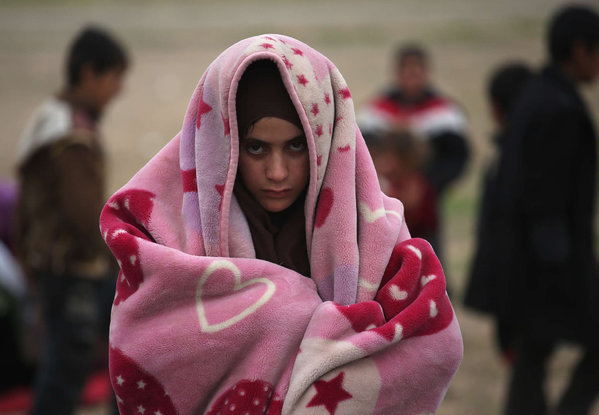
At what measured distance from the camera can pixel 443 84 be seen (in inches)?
535

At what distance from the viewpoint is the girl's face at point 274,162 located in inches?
75.2

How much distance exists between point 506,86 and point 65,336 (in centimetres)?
250

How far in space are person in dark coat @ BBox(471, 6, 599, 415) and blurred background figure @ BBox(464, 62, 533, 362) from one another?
11 mm

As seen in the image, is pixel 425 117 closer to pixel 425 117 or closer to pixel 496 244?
pixel 425 117

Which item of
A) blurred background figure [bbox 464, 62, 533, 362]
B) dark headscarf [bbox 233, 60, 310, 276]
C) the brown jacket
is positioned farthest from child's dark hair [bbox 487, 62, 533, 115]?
dark headscarf [bbox 233, 60, 310, 276]

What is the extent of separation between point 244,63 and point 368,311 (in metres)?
0.59

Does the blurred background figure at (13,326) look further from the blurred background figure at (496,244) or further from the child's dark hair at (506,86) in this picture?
the child's dark hair at (506,86)

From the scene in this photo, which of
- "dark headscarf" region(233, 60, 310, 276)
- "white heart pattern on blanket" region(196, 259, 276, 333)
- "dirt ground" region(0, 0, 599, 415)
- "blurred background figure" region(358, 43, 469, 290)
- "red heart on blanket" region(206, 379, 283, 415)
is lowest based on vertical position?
"dirt ground" region(0, 0, 599, 415)

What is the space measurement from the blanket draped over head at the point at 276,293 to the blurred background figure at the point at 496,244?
87.7 inches

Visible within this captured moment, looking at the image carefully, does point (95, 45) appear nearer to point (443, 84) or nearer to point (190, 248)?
point (190, 248)

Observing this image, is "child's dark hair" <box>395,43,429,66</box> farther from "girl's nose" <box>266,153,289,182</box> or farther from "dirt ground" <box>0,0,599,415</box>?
"girl's nose" <box>266,153,289,182</box>

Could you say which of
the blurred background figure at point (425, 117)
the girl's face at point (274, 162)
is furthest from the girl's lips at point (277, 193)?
the blurred background figure at point (425, 117)

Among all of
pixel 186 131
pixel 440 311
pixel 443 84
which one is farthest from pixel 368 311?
pixel 443 84

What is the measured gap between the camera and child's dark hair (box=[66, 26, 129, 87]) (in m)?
3.98
